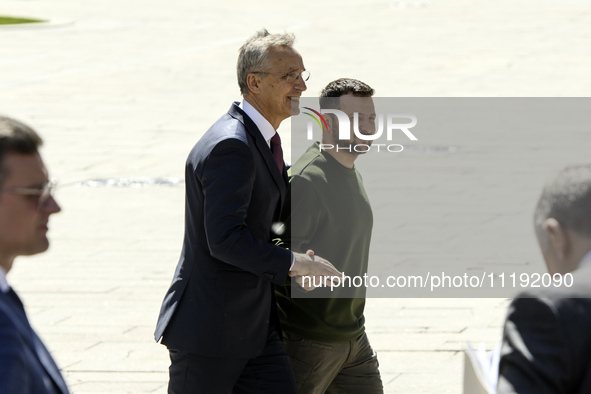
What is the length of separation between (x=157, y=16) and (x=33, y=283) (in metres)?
23.2

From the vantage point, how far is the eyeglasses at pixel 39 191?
2410 millimetres

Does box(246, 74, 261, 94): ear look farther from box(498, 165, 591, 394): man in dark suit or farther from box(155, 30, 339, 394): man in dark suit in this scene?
box(498, 165, 591, 394): man in dark suit

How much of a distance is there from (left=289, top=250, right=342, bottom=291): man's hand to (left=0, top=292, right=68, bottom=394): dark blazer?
4.47 ft

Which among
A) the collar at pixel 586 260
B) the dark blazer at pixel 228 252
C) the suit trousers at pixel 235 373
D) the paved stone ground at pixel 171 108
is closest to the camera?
the collar at pixel 586 260

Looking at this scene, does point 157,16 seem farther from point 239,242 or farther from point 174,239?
point 239,242

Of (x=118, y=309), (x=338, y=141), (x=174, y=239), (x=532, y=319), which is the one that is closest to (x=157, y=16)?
(x=174, y=239)

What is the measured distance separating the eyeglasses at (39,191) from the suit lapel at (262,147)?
3.97ft

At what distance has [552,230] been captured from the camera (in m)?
2.36

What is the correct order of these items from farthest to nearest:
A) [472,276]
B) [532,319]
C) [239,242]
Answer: [472,276] < [239,242] < [532,319]

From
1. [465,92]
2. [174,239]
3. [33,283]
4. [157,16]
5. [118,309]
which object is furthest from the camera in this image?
[157,16]

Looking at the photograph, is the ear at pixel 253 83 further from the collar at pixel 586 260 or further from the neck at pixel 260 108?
the collar at pixel 586 260

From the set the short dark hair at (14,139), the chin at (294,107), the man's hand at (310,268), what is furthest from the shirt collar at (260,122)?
the short dark hair at (14,139)

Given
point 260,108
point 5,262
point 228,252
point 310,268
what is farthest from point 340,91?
point 5,262

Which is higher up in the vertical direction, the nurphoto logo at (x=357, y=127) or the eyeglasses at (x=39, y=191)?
the nurphoto logo at (x=357, y=127)
